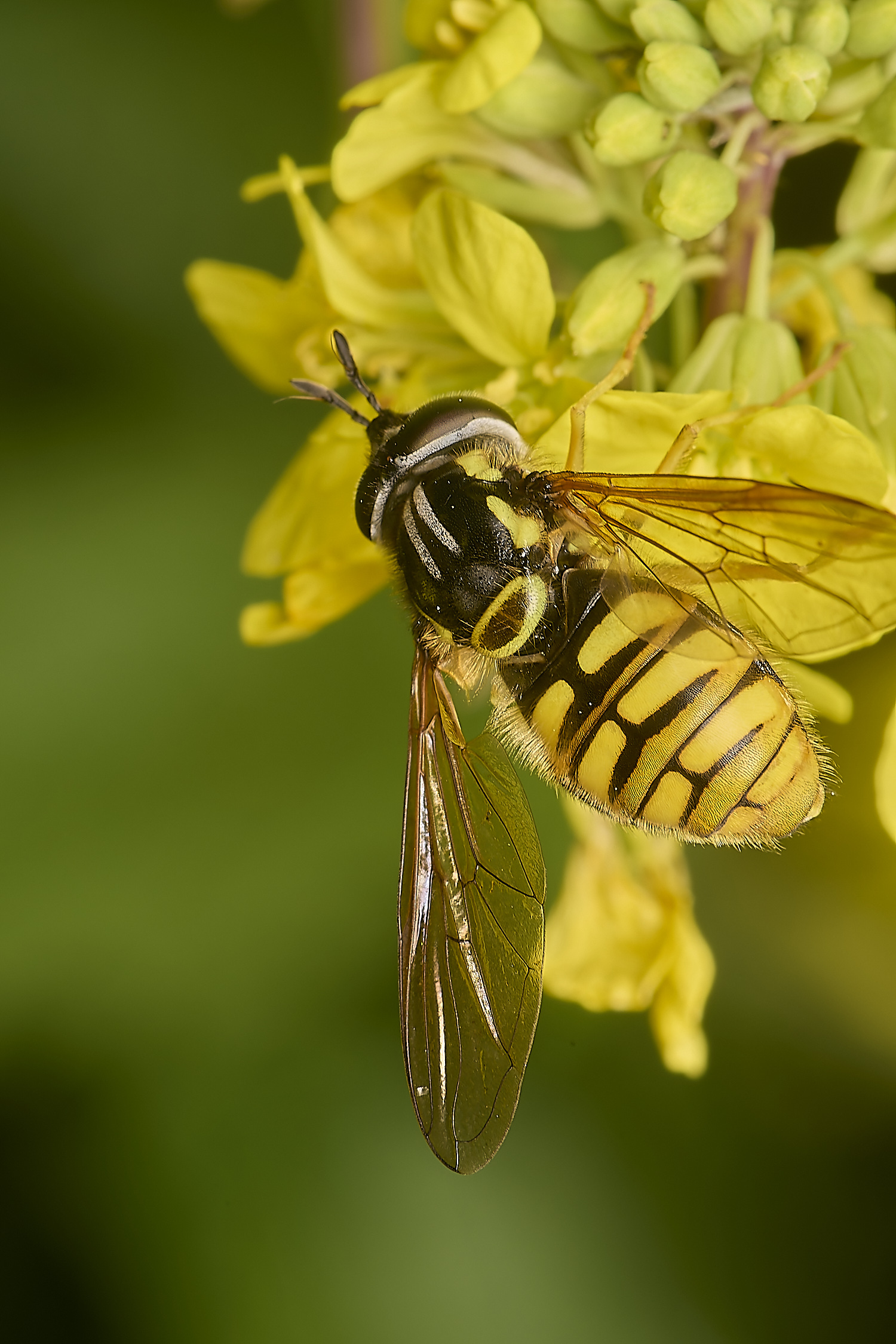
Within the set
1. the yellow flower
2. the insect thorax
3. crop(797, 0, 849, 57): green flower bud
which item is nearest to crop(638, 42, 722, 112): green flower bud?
crop(797, 0, 849, 57): green flower bud

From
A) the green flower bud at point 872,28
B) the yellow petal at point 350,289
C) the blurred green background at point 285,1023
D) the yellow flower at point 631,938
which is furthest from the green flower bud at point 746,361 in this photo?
the blurred green background at point 285,1023

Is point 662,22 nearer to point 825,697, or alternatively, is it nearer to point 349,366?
point 349,366

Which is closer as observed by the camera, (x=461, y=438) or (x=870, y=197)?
(x=461, y=438)

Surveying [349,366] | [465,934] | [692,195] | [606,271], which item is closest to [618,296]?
[606,271]

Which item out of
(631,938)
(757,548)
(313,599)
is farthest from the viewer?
(631,938)

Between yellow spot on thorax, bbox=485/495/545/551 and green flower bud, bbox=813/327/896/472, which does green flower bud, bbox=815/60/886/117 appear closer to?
green flower bud, bbox=813/327/896/472

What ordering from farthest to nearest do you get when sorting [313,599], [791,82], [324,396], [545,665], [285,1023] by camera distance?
[285,1023]
[313,599]
[324,396]
[545,665]
[791,82]
